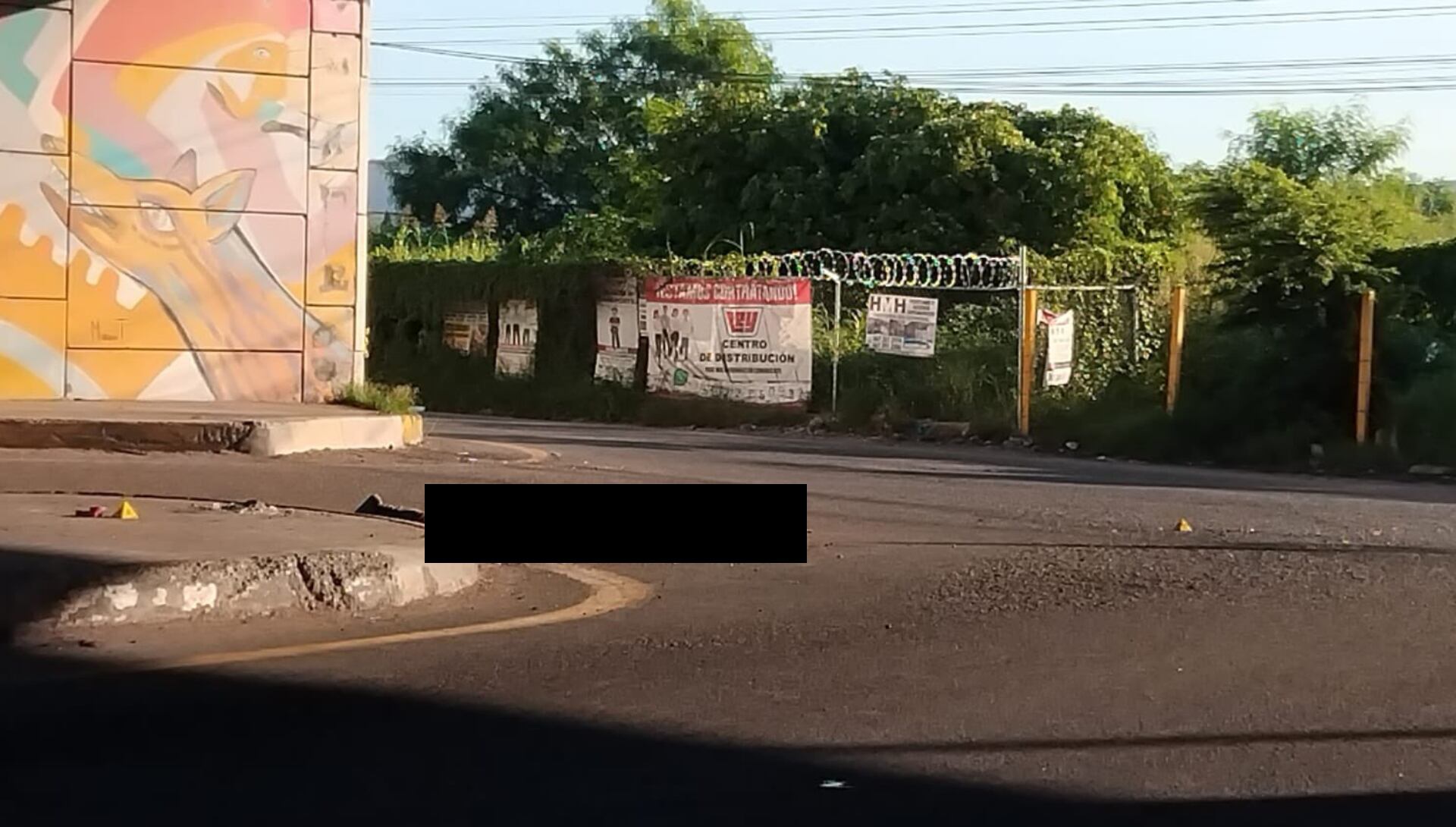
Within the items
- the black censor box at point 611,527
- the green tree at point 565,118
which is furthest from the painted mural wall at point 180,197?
the green tree at point 565,118

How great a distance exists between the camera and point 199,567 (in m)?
8.21

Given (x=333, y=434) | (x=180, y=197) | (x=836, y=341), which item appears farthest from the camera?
(x=836, y=341)

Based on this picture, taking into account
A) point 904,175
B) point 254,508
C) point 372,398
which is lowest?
point 254,508

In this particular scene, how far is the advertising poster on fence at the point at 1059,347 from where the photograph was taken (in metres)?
22.8

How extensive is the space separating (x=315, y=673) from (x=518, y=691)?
87 cm

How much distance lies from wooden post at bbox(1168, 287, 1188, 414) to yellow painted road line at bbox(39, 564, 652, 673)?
12.4 m

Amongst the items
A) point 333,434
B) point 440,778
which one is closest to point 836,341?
point 333,434

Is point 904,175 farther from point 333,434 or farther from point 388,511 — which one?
point 388,511

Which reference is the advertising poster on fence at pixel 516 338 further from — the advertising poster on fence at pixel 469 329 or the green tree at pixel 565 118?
the green tree at pixel 565 118

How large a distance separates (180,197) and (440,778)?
1278 centimetres

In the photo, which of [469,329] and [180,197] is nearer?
[180,197]

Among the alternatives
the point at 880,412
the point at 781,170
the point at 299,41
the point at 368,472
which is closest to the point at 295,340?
the point at 299,41

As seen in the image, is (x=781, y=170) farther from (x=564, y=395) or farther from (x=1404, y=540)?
(x=1404, y=540)

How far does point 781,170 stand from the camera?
3588cm
